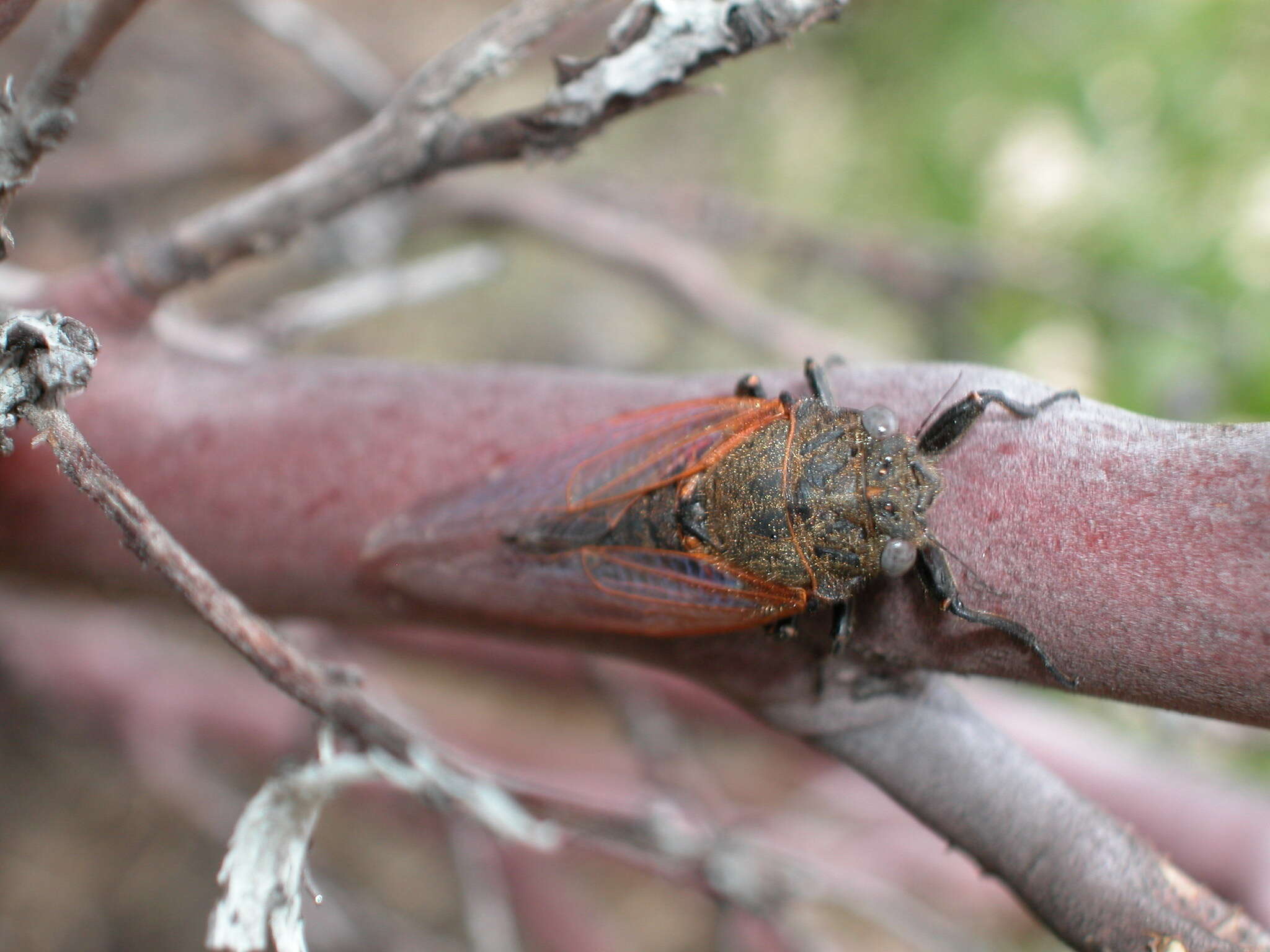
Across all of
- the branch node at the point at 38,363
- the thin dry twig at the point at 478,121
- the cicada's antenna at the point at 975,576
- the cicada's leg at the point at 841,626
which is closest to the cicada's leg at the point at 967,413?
the cicada's antenna at the point at 975,576

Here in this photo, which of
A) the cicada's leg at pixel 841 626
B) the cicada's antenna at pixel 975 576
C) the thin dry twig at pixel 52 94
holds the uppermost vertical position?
the thin dry twig at pixel 52 94

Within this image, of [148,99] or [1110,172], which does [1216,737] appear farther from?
[148,99]

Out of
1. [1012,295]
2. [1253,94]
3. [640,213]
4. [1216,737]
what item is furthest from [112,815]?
[1253,94]

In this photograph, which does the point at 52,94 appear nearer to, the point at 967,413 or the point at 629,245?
the point at 967,413

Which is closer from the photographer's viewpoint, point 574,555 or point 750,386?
point 750,386

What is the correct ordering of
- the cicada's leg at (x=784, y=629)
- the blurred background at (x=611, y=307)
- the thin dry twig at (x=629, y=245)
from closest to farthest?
the cicada's leg at (x=784, y=629), the blurred background at (x=611, y=307), the thin dry twig at (x=629, y=245)

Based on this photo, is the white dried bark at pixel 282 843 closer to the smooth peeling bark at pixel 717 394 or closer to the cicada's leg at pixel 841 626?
the smooth peeling bark at pixel 717 394

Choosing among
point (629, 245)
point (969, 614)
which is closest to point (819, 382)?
point (969, 614)
